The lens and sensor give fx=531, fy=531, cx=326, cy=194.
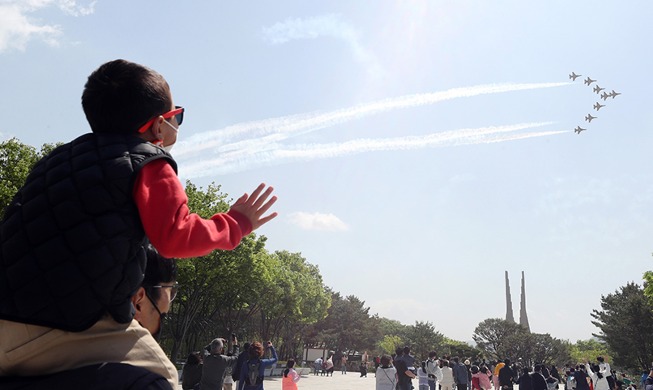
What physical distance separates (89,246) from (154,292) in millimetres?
735

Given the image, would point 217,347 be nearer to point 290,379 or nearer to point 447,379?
point 290,379

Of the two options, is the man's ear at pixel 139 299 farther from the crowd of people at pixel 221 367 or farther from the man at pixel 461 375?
the man at pixel 461 375

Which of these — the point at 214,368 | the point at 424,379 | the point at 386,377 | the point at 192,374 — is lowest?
the point at 192,374

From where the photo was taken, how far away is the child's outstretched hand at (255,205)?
2145 mm

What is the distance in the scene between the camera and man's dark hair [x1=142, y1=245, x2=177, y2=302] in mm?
2293

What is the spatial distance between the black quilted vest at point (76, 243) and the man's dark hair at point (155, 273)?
555 mm

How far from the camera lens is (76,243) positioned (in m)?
1.61

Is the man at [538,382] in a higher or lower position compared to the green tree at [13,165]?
lower

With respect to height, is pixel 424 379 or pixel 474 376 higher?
pixel 474 376

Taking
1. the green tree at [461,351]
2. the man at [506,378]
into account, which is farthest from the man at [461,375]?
the green tree at [461,351]

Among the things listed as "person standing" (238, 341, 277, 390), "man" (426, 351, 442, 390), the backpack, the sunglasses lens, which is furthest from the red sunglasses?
"man" (426, 351, 442, 390)

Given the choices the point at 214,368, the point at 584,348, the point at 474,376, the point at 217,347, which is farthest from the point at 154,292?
the point at 584,348

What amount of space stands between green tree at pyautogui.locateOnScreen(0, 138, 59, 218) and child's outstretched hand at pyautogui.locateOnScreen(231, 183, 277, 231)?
26.8 metres

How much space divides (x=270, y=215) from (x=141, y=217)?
0.65 meters
